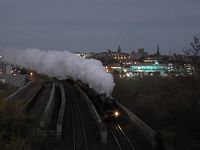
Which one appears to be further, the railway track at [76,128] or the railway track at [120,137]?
the railway track at [76,128]

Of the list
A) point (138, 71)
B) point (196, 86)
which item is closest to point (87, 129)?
point (196, 86)

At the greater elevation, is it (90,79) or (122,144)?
(90,79)

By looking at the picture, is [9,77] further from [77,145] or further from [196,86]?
[77,145]

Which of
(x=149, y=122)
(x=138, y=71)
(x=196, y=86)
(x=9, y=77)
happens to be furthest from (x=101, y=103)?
(x=138, y=71)

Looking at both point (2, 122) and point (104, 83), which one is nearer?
point (2, 122)

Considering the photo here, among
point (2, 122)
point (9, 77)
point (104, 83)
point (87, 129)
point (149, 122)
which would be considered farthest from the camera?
point (9, 77)

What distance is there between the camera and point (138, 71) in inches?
5655

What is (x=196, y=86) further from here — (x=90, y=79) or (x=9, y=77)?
(x=9, y=77)

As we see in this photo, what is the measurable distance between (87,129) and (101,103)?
4.89m

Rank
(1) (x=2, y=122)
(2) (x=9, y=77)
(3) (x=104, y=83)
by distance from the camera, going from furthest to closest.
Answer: (2) (x=9, y=77)
(3) (x=104, y=83)
(1) (x=2, y=122)

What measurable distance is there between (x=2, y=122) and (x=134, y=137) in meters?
8.18

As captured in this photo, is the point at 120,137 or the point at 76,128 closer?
the point at 120,137

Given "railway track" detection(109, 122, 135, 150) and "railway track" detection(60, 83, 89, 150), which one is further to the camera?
"railway track" detection(60, 83, 89, 150)

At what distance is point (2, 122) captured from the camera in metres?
27.3
